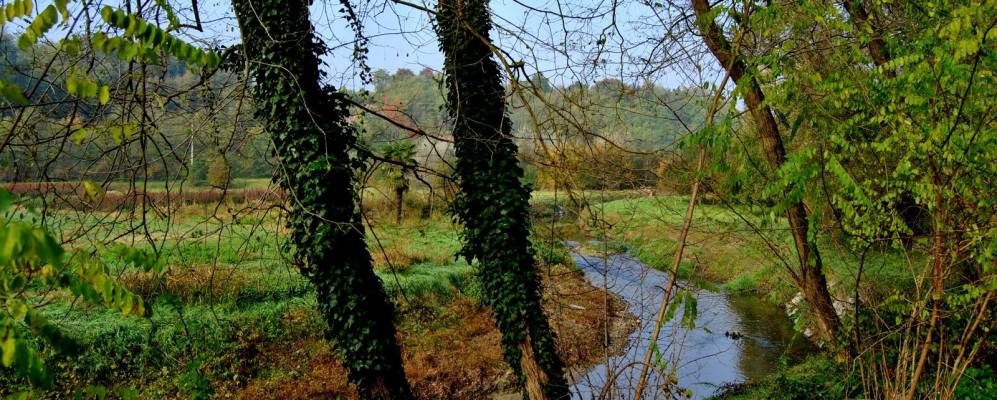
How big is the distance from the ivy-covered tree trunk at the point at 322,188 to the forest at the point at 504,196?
3 cm

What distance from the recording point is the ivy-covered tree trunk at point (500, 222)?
7398 mm

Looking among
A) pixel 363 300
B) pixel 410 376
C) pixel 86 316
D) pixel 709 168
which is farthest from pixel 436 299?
pixel 709 168

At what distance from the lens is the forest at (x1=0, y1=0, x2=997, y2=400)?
3590 millimetres

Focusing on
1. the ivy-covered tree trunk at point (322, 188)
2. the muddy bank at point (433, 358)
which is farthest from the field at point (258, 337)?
the ivy-covered tree trunk at point (322, 188)

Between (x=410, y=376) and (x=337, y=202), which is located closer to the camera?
(x=337, y=202)

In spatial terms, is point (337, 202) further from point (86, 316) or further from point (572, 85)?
point (86, 316)

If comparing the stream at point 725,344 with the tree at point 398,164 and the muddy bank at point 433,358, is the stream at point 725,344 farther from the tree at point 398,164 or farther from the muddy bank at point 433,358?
the tree at point 398,164

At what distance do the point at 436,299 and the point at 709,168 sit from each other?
10745mm

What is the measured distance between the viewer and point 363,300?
21.9 ft

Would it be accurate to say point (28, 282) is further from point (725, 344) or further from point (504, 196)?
point (725, 344)

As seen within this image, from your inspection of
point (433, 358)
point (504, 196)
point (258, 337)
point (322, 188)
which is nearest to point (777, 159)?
point (504, 196)

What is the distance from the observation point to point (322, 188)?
636cm

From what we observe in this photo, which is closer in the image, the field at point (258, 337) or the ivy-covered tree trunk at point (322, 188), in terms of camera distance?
the ivy-covered tree trunk at point (322, 188)

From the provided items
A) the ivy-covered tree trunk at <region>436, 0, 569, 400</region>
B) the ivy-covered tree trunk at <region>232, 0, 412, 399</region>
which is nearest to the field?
the ivy-covered tree trunk at <region>436, 0, 569, 400</region>
